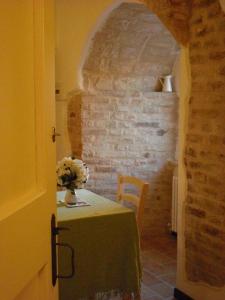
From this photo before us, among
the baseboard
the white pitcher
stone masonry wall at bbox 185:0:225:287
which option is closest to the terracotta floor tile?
the baseboard

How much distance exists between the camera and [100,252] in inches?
90.6

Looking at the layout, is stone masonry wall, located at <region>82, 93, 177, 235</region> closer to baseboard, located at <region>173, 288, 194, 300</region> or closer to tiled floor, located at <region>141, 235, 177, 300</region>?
tiled floor, located at <region>141, 235, 177, 300</region>

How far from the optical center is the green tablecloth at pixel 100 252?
2221 mm

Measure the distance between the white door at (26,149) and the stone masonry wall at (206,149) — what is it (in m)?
1.56

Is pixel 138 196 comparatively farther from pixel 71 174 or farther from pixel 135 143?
pixel 135 143

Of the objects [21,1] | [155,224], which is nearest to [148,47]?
[155,224]

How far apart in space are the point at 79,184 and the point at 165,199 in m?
1.97

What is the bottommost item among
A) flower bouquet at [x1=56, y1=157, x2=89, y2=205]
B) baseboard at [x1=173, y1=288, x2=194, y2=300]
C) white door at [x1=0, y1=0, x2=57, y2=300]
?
baseboard at [x1=173, y1=288, x2=194, y2=300]

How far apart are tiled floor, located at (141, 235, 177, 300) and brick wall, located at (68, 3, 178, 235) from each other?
0.99 feet

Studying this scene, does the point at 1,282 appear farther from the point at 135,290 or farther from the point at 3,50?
the point at 135,290

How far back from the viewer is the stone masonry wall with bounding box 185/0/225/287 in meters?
2.40

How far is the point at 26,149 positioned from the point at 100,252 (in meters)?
1.51

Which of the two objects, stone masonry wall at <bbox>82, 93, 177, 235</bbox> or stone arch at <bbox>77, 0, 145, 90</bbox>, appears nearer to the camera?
stone arch at <bbox>77, 0, 145, 90</bbox>

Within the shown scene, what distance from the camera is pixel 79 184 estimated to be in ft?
8.50
